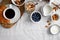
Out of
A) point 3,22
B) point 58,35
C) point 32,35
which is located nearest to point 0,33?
point 3,22

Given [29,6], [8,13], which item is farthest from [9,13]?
[29,6]

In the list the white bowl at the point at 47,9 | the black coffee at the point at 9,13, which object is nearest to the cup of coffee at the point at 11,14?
the black coffee at the point at 9,13

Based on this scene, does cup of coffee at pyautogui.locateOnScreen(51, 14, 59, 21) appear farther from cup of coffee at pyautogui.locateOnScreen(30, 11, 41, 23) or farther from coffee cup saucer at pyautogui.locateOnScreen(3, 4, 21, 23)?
coffee cup saucer at pyautogui.locateOnScreen(3, 4, 21, 23)

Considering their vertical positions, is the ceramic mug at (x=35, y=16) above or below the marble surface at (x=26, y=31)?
above

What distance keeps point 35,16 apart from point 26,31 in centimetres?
9

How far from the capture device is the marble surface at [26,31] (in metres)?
1.32

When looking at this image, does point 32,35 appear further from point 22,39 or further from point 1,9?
point 1,9

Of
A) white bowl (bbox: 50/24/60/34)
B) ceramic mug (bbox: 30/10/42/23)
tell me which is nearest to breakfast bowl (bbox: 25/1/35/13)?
ceramic mug (bbox: 30/10/42/23)

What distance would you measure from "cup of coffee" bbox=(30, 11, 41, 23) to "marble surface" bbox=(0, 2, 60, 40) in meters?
0.03

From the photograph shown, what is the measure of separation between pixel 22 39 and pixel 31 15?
132 millimetres

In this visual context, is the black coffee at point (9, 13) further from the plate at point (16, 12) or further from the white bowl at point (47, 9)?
the white bowl at point (47, 9)

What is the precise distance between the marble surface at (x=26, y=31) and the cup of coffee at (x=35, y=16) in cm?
3

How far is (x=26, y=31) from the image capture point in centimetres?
133

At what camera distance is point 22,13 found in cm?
133
